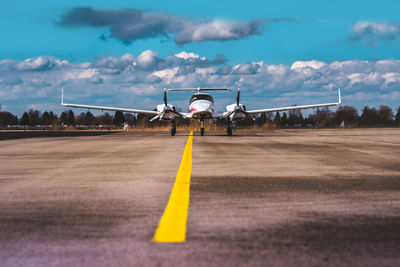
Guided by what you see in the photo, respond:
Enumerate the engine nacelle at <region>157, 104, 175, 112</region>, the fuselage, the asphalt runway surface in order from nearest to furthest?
1. the asphalt runway surface
2. the fuselage
3. the engine nacelle at <region>157, 104, 175, 112</region>

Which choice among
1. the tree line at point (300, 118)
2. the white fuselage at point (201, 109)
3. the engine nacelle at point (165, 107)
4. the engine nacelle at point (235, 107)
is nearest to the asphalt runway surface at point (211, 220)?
the engine nacelle at point (235, 107)

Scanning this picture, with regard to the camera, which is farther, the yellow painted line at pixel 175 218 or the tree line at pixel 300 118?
the tree line at pixel 300 118

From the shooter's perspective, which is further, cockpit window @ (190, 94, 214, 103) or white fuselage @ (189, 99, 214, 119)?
cockpit window @ (190, 94, 214, 103)

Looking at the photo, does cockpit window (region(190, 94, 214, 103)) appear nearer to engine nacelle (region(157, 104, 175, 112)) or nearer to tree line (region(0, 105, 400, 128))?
engine nacelle (region(157, 104, 175, 112))

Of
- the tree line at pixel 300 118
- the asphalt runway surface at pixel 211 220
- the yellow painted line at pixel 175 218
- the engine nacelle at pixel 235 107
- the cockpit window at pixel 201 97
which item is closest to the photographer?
the asphalt runway surface at pixel 211 220

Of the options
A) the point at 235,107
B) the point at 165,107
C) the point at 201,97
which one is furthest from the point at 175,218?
the point at 201,97

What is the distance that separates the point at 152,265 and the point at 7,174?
224 inches

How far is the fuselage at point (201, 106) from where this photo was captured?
1063 inches

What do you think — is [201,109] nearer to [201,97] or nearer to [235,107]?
[201,97]

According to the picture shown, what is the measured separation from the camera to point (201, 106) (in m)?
27.0

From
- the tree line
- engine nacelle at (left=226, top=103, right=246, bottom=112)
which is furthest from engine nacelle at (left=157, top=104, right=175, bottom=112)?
the tree line

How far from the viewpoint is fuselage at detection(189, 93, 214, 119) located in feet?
88.6

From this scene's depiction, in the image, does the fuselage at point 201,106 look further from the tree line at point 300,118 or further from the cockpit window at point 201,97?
the tree line at point 300,118

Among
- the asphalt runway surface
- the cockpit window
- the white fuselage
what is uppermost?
the cockpit window
